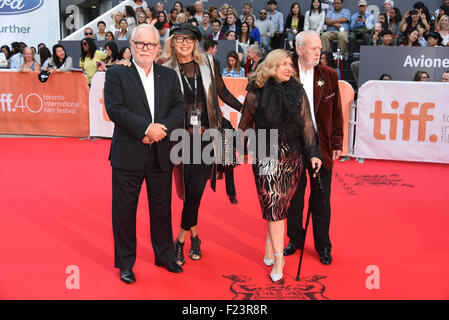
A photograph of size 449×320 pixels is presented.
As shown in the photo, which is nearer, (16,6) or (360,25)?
(360,25)

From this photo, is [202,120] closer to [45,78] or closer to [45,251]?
[45,251]

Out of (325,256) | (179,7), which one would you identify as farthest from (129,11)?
(325,256)

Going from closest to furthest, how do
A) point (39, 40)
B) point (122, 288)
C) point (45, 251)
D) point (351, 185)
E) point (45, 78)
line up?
point (122, 288) < point (45, 251) < point (351, 185) < point (45, 78) < point (39, 40)

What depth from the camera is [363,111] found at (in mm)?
7879

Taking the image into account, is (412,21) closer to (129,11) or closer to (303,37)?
(129,11)

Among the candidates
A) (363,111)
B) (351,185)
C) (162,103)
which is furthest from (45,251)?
(363,111)

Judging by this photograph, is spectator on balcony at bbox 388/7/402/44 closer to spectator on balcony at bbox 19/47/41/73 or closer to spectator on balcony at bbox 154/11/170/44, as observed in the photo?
spectator on balcony at bbox 154/11/170/44

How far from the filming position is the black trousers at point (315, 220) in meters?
4.23

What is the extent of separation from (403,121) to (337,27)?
5233 millimetres

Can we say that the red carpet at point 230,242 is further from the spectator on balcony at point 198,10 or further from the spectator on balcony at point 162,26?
the spectator on balcony at point 198,10

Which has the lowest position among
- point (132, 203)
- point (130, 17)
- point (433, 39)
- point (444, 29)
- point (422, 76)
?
point (132, 203)

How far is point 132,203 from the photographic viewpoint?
3.77 m

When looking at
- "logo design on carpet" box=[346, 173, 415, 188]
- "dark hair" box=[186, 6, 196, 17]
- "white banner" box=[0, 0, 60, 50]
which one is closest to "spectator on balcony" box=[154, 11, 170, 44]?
"dark hair" box=[186, 6, 196, 17]

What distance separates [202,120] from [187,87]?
0.93ft
